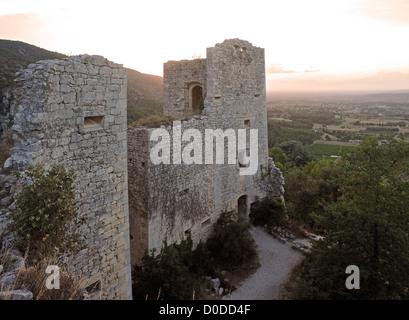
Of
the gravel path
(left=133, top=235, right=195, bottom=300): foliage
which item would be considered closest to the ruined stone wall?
(left=133, top=235, right=195, bottom=300): foliage

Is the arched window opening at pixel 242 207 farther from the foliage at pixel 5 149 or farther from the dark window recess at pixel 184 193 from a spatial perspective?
the foliage at pixel 5 149

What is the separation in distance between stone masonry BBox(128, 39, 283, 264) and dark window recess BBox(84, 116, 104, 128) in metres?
2.55

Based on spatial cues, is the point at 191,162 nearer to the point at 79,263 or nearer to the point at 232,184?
the point at 232,184

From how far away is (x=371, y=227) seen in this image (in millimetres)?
7211

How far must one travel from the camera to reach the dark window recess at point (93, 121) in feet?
15.6

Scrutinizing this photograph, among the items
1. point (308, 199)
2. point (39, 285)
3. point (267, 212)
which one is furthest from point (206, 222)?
point (39, 285)

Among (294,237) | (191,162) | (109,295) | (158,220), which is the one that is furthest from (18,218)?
(294,237)

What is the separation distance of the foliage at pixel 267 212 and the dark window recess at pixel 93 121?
9433mm

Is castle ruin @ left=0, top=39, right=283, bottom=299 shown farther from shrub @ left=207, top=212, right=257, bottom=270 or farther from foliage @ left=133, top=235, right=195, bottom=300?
foliage @ left=133, top=235, right=195, bottom=300

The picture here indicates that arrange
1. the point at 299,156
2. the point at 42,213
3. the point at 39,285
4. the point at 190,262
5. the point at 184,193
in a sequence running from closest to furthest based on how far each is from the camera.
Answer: the point at 39,285 < the point at 42,213 < the point at 190,262 < the point at 184,193 < the point at 299,156

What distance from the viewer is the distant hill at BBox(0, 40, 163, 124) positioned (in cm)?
2208

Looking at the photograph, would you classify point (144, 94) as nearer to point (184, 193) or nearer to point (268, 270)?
point (184, 193)

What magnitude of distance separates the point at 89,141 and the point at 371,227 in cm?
700

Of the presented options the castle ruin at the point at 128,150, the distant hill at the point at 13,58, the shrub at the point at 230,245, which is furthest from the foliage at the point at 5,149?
the distant hill at the point at 13,58
